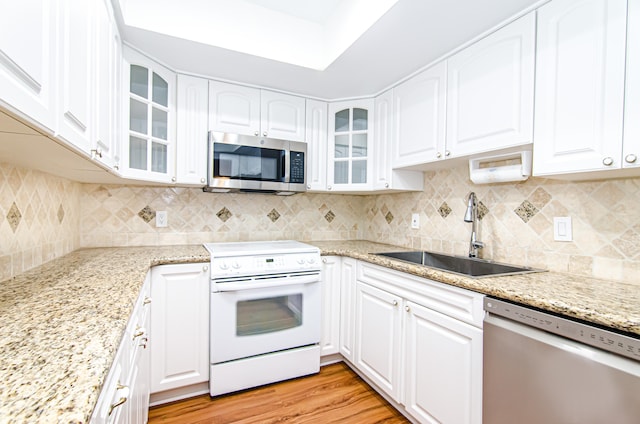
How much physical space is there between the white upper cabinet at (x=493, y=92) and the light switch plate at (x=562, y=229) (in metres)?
0.45

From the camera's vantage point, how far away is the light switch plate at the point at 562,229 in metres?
1.44

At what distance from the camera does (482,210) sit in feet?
6.08

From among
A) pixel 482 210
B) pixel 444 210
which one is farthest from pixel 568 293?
pixel 444 210

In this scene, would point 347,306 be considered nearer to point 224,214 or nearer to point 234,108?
point 224,214

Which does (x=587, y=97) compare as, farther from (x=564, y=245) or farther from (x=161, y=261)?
(x=161, y=261)

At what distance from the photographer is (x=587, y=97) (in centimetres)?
116

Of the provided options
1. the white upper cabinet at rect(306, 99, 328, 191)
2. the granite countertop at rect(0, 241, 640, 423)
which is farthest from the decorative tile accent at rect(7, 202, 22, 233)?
the white upper cabinet at rect(306, 99, 328, 191)

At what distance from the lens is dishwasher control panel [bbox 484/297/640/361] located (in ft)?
2.66

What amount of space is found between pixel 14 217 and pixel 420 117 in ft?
7.00

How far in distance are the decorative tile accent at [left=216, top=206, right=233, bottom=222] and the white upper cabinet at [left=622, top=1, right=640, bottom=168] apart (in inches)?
90.5

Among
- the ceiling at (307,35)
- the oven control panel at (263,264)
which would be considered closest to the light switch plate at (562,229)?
the ceiling at (307,35)

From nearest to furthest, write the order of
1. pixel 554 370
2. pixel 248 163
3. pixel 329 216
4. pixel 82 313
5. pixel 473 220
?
pixel 82 313
pixel 554 370
pixel 473 220
pixel 248 163
pixel 329 216

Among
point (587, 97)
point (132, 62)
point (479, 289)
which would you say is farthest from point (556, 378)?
point (132, 62)

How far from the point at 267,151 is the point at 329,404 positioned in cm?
171
